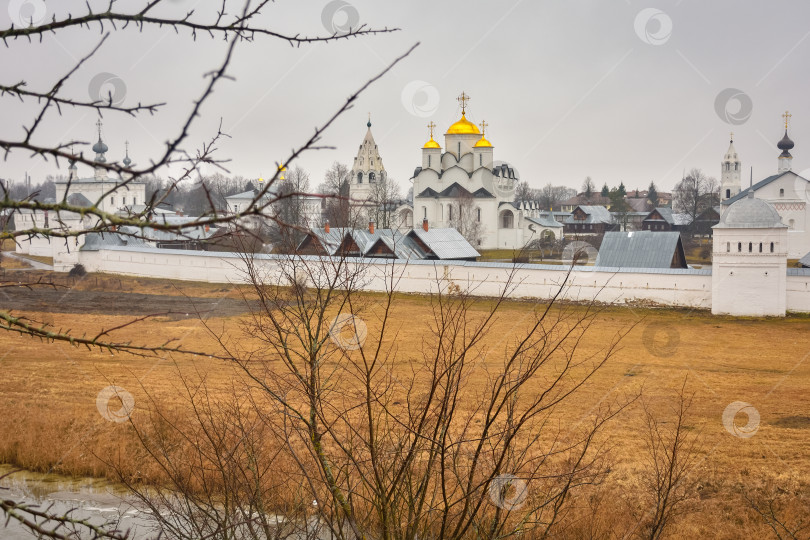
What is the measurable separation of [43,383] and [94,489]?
4.89 m

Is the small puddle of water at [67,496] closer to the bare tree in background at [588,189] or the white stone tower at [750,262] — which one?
the white stone tower at [750,262]

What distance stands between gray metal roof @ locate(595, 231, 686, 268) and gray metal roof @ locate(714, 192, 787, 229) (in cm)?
411

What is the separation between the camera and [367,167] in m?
52.2

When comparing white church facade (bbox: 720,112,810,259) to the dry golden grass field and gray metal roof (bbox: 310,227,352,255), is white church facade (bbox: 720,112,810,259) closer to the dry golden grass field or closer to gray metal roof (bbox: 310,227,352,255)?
the dry golden grass field

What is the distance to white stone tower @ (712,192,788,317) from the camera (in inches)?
834

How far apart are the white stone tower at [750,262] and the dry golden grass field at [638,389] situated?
0.59 m

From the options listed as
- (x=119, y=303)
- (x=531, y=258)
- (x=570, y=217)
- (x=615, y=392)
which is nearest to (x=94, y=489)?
(x=615, y=392)

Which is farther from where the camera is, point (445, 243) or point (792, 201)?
point (792, 201)

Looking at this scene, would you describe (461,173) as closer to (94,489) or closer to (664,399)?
(664,399)

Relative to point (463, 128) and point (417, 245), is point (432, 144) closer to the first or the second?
point (463, 128)

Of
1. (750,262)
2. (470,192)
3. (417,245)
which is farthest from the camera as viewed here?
(470,192)

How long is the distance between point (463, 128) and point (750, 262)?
30.5 metres

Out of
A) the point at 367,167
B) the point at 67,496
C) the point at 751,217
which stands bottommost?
the point at 67,496

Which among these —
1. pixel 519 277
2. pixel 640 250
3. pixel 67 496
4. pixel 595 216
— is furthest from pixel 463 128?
pixel 67 496
